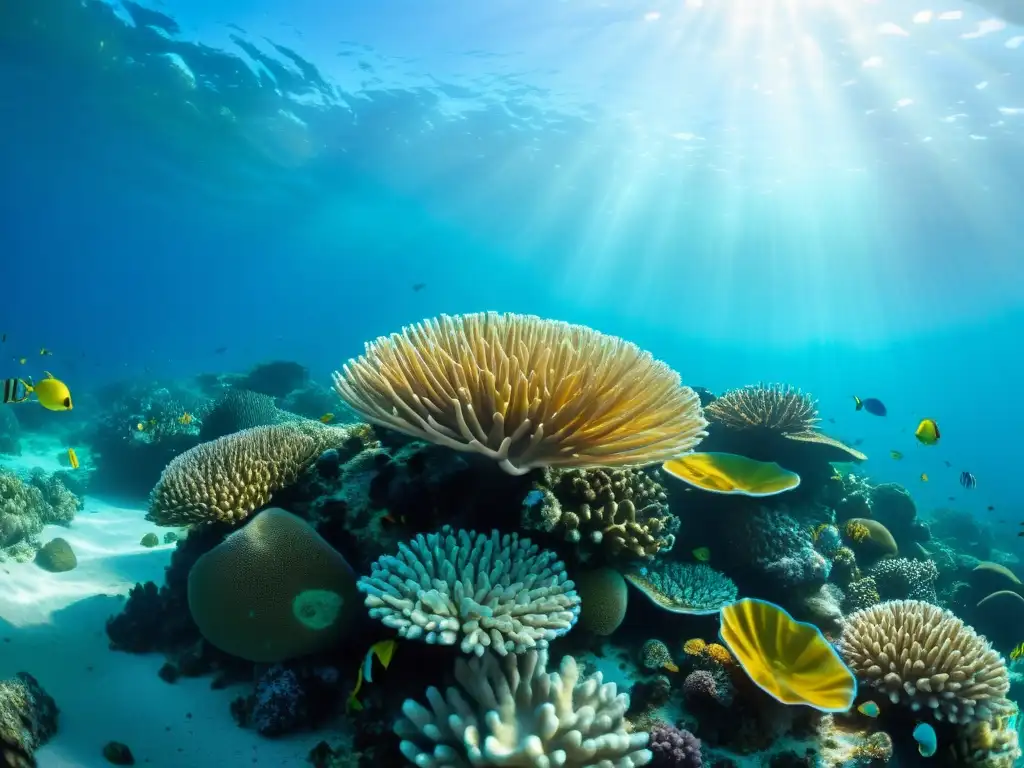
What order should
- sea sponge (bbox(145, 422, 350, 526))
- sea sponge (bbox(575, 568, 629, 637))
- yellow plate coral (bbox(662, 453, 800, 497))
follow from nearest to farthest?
sea sponge (bbox(575, 568, 629, 637)) → sea sponge (bbox(145, 422, 350, 526)) → yellow plate coral (bbox(662, 453, 800, 497))

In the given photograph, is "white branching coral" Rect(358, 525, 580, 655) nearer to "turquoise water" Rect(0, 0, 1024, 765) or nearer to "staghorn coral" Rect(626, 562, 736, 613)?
"staghorn coral" Rect(626, 562, 736, 613)

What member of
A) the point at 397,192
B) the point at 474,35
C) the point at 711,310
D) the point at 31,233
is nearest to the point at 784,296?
the point at 711,310

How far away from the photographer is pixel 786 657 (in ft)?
12.8

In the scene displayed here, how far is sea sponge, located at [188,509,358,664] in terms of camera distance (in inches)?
157

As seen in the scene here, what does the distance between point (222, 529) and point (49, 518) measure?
6.66 metres

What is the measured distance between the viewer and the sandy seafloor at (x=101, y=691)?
145 inches

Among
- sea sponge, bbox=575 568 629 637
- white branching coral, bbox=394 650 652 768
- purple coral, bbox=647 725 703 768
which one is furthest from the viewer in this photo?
sea sponge, bbox=575 568 629 637

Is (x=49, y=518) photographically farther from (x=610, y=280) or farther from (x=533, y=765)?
(x=610, y=280)

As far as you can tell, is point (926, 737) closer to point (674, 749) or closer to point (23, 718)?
point (674, 749)

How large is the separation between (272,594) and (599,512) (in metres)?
2.50

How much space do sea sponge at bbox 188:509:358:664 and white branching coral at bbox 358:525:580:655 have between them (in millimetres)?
708

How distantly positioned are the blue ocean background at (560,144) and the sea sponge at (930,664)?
74.9 ft

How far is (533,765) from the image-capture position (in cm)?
266

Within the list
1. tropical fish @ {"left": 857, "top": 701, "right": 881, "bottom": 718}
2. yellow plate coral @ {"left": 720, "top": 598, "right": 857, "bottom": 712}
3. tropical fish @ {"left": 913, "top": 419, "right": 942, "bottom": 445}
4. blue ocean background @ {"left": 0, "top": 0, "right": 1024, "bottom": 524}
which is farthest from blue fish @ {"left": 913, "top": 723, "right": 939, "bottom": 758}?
blue ocean background @ {"left": 0, "top": 0, "right": 1024, "bottom": 524}
